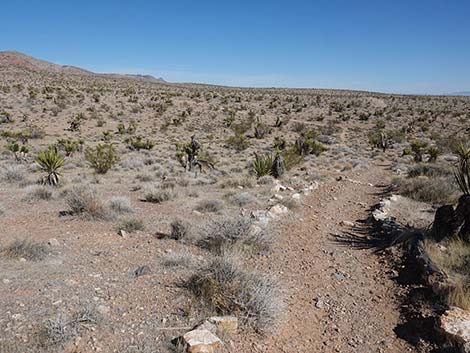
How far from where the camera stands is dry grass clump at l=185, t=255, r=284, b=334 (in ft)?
14.1

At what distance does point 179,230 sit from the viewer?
7.25 meters

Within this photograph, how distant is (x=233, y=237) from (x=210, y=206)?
2920 millimetres

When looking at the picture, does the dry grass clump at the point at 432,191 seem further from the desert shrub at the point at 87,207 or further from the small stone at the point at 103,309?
the small stone at the point at 103,309

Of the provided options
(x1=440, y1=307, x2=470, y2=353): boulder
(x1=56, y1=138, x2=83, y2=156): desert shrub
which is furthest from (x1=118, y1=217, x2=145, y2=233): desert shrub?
(x1=56, y1=138, x2=83, y2=156): desert shrub

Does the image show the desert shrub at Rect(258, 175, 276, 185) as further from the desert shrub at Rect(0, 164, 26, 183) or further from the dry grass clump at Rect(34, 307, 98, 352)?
the dry grass clump at Rect(34, 307, 98, 352)

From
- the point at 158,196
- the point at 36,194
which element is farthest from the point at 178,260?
the point at 36,194

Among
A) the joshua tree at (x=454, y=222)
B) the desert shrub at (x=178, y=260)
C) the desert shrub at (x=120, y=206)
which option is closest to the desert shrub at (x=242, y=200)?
the desert shrub at (x=120, y=206)

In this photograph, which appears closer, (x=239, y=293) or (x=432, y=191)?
(x=239, y=293)

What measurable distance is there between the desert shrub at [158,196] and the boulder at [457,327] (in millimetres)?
7559

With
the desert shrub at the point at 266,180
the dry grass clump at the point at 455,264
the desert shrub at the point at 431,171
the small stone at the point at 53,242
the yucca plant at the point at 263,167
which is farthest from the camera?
the yucca plant at the point at 263,167

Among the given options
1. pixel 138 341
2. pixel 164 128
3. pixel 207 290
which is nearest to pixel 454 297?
pixel 207 290

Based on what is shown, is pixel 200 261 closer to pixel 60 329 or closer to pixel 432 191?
pixel 60 329

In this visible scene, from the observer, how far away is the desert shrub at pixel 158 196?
33.8 feet

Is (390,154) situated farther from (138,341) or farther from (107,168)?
(138,341)
